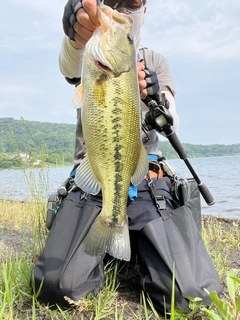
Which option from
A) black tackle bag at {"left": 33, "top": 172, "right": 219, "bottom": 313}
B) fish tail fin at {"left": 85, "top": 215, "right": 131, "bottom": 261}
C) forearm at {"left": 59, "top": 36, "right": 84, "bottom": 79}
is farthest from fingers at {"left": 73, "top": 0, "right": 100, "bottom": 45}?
black tackle bag at {"left": 33, "top": 172, "right": 219, "bottom": 313}

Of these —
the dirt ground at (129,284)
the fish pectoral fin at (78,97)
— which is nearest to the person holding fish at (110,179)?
the fish pectoral fin at (78,97)

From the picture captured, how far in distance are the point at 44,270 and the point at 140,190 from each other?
111cm

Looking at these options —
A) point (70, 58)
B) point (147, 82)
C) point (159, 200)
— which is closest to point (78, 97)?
point (147, 82)

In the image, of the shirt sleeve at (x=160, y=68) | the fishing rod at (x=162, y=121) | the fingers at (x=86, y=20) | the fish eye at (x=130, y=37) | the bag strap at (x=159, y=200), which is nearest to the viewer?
the fingers at (x=86, y=20)

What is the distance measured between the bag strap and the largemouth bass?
697mm

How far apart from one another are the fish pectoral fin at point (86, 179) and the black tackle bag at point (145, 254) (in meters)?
0.72

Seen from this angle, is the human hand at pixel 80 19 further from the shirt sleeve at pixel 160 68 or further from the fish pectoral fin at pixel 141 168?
the shirt sleeve at pixel 160 68

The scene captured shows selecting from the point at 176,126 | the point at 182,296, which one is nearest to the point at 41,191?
the point at 176,126

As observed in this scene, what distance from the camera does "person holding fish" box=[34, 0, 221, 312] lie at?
77.3 inches

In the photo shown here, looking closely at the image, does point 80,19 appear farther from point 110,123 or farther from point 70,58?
point 70,58

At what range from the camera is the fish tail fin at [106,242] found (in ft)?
7.13

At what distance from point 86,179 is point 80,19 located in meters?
1.00

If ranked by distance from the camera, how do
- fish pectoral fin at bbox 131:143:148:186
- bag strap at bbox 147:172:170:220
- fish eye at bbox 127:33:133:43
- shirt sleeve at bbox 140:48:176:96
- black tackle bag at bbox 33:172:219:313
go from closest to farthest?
1. fish eye at bbox 127:33:133:43
2. fish pectoral fin at bbox 131:143:148:186
3. black tackle bag at bbox 33:172:219:313
4. bag strap at bbox 147:172:170:220
5. shirt sleeve at bbox 140:48:176:96

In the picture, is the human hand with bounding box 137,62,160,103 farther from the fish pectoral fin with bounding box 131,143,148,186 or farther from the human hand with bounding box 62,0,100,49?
the fish pectoral fin with bounding box 131,143,148,186
